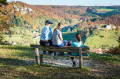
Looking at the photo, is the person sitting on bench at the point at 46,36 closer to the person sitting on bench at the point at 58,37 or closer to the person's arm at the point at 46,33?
the person's arm at the point at 46,33

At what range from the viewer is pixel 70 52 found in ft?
21.6

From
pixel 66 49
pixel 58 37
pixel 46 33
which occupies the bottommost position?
pixel 66 49

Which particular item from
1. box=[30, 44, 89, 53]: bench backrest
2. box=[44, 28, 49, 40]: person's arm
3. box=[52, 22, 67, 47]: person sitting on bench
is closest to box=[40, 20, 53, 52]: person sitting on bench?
box=[44, 28, 49, 40]: person's arm

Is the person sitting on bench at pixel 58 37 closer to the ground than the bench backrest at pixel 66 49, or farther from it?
farther from it

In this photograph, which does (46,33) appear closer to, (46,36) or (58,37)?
(46,36)

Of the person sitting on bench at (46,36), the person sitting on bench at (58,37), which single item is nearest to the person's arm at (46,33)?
the person sitting on bench at (46,36)

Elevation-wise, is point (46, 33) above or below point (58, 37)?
above

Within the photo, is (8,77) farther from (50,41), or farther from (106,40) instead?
(106,40)

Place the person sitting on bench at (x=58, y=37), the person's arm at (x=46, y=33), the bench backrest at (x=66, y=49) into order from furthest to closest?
the person's arm at (x=46, y=33) < the person sitting on bench at (x=58, y=37) < the bench backrest at (x=66, y=49)

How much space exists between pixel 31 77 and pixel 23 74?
1.63ft

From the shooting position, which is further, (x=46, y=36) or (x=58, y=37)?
(x=46, y=36)

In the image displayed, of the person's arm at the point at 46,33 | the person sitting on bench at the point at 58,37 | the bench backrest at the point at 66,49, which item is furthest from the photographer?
the person's arm at the point at 46,33

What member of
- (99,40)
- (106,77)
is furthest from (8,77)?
(99,40)

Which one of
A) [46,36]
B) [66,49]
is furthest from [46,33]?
[66,49]
